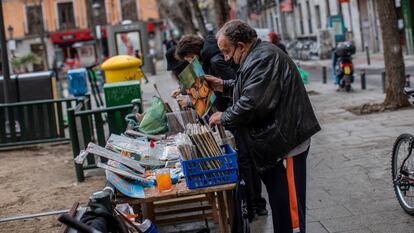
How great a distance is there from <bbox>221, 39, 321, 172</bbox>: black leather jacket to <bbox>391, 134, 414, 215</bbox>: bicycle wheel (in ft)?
5.15

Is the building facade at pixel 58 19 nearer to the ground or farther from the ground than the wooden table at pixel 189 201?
farther from the ground

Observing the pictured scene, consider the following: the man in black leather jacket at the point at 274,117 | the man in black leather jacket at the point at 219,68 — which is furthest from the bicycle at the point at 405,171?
the man in black leather jacket at the point at 274,117

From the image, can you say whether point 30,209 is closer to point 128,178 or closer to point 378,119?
point 128,178

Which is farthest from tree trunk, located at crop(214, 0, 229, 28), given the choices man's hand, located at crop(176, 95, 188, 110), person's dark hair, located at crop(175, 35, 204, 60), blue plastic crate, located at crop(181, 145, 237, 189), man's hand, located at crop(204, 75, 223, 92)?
blue plastic crate, located at crop(181, 145, 237, 189)

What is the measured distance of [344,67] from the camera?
1534 cm

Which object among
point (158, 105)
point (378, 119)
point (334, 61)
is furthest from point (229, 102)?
point (334, 61)

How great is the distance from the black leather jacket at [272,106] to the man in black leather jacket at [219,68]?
1449mm

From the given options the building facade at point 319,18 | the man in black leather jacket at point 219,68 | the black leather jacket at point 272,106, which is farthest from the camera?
the building facade at point 319,18

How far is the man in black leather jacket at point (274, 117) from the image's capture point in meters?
3.88

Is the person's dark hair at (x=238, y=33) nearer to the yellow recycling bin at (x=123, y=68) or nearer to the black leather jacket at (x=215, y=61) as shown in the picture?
the black leather jacket at (x=215, y=61)

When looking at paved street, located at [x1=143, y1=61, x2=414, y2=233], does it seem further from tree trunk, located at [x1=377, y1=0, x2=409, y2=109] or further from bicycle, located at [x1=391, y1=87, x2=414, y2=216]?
tree trunk, located at [x1=377, y1=0, x2=409, y2=109]

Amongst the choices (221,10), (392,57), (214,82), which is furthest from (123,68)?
(214,82)

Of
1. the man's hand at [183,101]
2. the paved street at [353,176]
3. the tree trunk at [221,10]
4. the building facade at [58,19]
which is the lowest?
the paved street at [353,176]

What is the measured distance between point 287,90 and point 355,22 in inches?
1214
